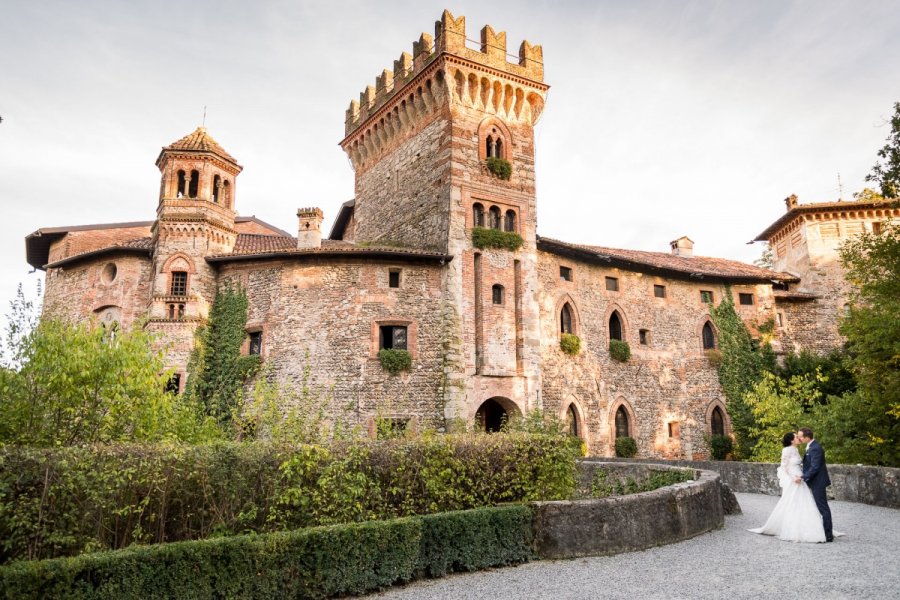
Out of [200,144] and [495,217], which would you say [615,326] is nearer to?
[495,217]

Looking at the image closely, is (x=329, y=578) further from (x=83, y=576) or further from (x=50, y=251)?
(x=50, y=251)

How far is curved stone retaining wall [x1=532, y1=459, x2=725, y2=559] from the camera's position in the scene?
860cm

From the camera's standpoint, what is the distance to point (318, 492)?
782cm

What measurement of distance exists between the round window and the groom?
2325cm

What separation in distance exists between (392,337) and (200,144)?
1027 cm

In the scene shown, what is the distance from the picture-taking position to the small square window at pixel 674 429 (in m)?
28.2

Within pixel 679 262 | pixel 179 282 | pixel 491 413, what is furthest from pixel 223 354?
pixel 679 262

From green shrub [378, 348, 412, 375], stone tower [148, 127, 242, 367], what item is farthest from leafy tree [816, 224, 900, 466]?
stone tower [148, 127, 242, 367]

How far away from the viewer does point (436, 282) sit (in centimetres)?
2248

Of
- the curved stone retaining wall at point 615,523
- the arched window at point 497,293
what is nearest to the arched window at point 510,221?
the arched window at point 497,293

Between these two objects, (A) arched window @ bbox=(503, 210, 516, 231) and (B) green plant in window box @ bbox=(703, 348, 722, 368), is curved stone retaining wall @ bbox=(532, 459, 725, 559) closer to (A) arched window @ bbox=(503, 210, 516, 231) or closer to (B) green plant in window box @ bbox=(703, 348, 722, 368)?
(A) arched window @ bbox=(503, 210, 516, 231)

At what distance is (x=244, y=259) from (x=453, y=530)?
1709 centimetres

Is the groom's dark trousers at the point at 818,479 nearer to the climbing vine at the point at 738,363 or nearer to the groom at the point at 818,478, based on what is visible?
the groom at the point at 818,478

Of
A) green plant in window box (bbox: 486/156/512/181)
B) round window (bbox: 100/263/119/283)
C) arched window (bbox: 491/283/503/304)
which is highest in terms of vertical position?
green plant in window box (bbox: 486/156/512/181)
